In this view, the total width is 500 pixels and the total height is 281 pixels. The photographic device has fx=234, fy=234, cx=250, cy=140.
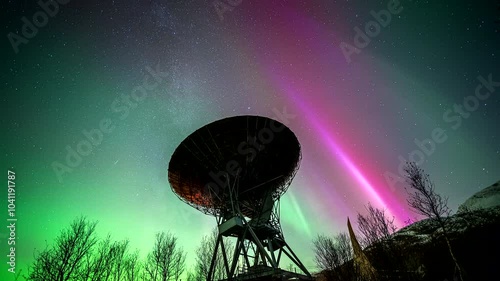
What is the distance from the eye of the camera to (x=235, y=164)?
59.9ft

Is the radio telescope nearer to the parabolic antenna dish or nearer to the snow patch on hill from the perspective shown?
the parabolic antenna dish

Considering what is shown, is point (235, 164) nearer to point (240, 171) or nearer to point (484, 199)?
point (240, 171)

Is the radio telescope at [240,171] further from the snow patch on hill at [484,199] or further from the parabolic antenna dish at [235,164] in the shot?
the snow patch on hill at [484,199]

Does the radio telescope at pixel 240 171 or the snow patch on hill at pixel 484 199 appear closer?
the radio telescope at pixel 240 171

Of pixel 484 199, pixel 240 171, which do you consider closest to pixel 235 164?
pixel 240 171

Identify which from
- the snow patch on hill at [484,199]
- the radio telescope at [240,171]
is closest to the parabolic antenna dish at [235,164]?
the radio telescope at [240,171]

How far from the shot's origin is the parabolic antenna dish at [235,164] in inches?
699

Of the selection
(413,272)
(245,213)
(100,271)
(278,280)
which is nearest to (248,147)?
(245,213)

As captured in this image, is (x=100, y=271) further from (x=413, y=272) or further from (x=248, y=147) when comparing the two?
(x=413, y=272)

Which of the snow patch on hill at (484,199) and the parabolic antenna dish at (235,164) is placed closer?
the parabolic antenna dish at (235,164)

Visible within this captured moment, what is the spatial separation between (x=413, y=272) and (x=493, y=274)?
19.7 metres

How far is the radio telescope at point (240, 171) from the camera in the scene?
1698cm

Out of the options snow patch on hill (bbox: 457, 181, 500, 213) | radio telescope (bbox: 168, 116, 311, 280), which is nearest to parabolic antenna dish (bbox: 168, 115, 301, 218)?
radio telescope (bbox: 168, 116, 311, 280)

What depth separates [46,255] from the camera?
19.7m
